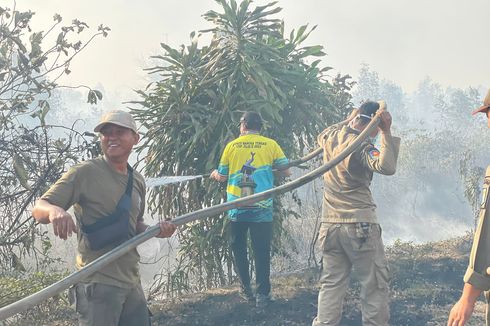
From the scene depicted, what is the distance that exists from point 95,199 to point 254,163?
2.60 meters

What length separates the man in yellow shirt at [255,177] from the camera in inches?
208

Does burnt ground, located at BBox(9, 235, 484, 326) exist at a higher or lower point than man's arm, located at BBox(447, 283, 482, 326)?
lower

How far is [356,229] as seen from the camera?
421 centimetres

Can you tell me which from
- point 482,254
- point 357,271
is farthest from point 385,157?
point 482,254

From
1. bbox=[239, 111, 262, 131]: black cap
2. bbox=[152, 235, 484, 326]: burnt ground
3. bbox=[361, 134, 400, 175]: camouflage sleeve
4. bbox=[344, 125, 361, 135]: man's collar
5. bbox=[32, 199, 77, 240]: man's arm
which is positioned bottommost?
bbox=[152, 235, 484, 326]: burnt ground

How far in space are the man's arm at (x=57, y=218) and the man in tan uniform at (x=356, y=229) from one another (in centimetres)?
242

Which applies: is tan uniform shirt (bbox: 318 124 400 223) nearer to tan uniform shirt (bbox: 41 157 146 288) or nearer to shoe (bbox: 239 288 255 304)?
shoe (bbox: 239 288 255 304)

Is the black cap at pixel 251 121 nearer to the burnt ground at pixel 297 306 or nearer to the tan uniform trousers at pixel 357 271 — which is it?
the tan uniform trousers at pixel 357 271

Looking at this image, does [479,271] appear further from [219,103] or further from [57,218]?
[219,103]

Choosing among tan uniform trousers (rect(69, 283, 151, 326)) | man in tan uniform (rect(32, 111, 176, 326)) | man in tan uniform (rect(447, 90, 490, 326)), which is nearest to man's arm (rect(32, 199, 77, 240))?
man in tan uniform (rect(32, 111, 176, 326))

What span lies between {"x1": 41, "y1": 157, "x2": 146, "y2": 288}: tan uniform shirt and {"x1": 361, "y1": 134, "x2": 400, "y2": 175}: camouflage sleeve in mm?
2078

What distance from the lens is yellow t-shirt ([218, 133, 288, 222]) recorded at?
529cm

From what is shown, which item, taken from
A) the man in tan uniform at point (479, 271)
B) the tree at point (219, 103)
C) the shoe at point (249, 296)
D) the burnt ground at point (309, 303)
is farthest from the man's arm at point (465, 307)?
the tree at point (219, 103)

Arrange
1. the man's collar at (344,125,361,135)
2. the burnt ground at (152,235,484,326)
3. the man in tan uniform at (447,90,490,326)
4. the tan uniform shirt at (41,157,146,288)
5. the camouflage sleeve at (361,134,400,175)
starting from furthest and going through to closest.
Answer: the burnt ground at (152,235,484,326) → the man's collar at (344,125,361,135) → the camouflage sleeve at (361,134,400,175) → the tan uniform shirt at (41,157,146,288) → the man in tan uniform at (447,90,490,326)
